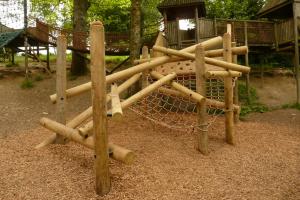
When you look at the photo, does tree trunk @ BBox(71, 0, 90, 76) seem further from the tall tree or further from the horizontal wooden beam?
the horizontal wooden beam

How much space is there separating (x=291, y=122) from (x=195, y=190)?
8.59 meters

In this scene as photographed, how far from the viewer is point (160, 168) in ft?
20.5

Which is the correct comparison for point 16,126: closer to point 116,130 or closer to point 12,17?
point 116,130

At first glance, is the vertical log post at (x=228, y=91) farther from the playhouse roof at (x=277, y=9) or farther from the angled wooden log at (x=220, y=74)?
the playhouse roof at (x=277, y=9)

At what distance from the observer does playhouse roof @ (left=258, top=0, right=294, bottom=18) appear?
58.9 feet

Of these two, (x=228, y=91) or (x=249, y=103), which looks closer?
A: (x=228, y=91)

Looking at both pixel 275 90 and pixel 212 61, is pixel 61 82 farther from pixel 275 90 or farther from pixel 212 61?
pixel 275 90

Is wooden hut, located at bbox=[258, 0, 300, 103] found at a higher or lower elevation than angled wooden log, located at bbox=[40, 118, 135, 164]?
higher

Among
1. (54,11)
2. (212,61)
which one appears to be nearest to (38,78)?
(212,61)

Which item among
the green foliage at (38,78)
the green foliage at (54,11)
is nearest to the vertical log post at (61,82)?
the green foliage at (38,78)

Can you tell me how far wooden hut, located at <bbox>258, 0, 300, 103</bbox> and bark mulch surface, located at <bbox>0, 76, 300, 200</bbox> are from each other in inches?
316

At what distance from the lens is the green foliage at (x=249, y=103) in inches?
577

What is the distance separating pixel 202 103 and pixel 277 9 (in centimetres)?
1364

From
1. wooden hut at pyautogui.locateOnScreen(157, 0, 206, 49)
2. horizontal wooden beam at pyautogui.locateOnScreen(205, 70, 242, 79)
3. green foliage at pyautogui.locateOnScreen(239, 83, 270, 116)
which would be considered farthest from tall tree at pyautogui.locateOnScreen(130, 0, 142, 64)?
horizontal wooden beam at pyautogui.locateOnScreen(205, 70, 242, 79)
